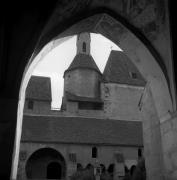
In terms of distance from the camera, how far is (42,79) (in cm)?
3164

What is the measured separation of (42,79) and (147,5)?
2634cm

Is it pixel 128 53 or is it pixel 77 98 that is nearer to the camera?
pixel 128 53

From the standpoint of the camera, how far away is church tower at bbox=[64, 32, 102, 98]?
102 feet

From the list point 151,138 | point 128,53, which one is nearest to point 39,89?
point 151,138

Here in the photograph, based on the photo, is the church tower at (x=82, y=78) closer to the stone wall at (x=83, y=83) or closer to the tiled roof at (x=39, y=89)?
the stone wall at (x=83, y=83)

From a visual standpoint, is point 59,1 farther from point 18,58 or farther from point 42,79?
point 42,79

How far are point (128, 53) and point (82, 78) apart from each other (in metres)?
24.3

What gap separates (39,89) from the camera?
29.8 m

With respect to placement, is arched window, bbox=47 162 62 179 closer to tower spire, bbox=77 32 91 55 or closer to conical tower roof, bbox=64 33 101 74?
conical tower roof, bbox=64 33 101 74

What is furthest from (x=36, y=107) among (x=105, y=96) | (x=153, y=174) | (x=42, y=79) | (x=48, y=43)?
(x=48, y=43)

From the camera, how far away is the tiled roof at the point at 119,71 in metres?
31.1

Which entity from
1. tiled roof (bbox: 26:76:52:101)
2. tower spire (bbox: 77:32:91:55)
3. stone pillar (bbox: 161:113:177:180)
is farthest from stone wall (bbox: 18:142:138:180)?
stone pillar (bbox: 161:113:177:180)

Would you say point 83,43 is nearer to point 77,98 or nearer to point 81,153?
point 77,98

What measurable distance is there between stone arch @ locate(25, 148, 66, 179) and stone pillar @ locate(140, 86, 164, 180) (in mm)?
13220
